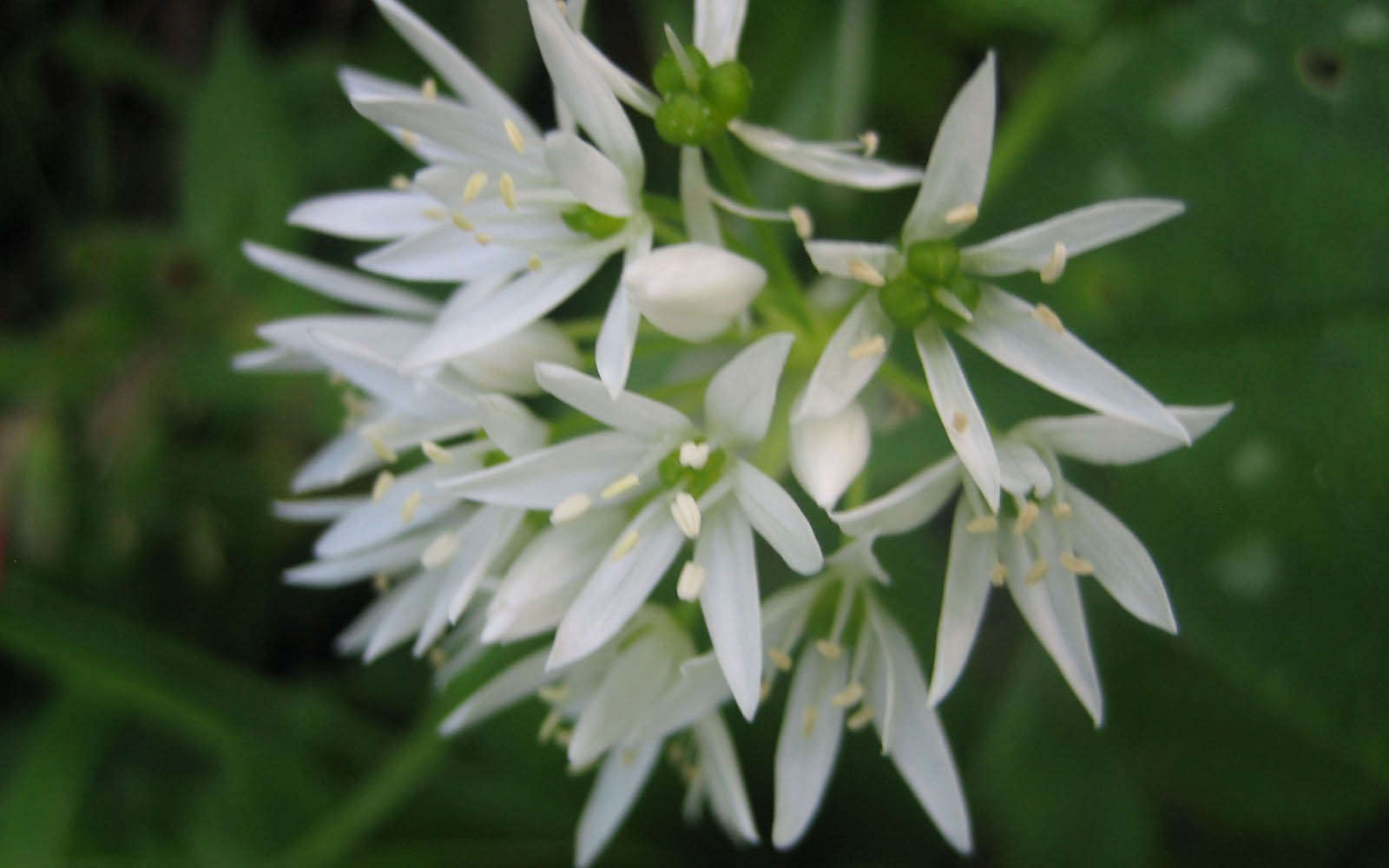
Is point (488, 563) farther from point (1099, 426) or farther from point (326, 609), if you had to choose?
point (326, 609)

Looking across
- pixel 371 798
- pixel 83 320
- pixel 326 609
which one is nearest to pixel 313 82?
pixel 83 320

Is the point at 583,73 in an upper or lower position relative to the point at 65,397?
upper

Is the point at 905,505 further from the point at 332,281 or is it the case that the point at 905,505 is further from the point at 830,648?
the point at 332,281

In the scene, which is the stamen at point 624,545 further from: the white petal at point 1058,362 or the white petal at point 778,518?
the white petal at point 1058,362

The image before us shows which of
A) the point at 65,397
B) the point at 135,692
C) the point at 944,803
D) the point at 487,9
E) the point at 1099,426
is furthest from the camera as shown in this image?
the point at 487,9

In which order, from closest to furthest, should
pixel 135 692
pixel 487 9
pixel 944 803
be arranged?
pixel 944 803, pixel 135 692, pixel 487 9

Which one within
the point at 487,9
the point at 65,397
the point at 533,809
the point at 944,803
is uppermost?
the point at 487,9

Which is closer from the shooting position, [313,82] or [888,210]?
[888,210]
